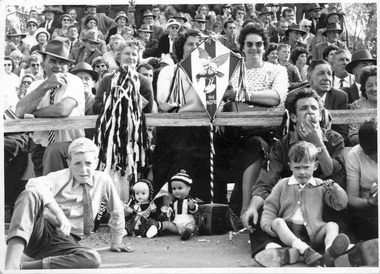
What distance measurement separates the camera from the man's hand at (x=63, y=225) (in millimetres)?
5887

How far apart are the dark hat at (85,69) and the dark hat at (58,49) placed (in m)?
0.12

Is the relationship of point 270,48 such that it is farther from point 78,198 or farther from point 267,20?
point 78,198

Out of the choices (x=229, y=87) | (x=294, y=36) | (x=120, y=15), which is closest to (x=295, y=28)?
(x=294, y=36)

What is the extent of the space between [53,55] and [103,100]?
59 centimetres

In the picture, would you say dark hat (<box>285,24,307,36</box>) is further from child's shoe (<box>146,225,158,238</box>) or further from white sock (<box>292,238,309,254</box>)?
child's shoe (<box>146,225,158,238</box>)

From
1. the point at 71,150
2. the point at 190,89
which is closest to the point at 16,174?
the point at 71,150

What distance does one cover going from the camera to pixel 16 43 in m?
6.77

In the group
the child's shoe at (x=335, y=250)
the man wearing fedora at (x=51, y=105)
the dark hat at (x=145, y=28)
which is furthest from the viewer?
the dark hat at (x=145, y=28)

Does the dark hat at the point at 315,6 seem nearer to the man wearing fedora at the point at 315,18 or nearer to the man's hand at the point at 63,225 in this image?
the man wearing fedora at the point at 315,18

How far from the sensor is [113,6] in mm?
6812

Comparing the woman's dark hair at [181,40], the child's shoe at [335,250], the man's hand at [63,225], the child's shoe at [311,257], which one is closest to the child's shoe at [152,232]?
the man's hand at [63,225]

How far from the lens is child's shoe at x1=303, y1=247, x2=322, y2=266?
5828 mm

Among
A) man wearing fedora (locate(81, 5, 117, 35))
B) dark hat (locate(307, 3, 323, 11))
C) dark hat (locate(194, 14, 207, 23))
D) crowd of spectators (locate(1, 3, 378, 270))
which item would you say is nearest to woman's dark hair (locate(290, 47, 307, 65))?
crowd of spectators (locate(1, 3, 378, 270))

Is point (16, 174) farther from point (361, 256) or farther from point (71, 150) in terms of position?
point (361, 256)
